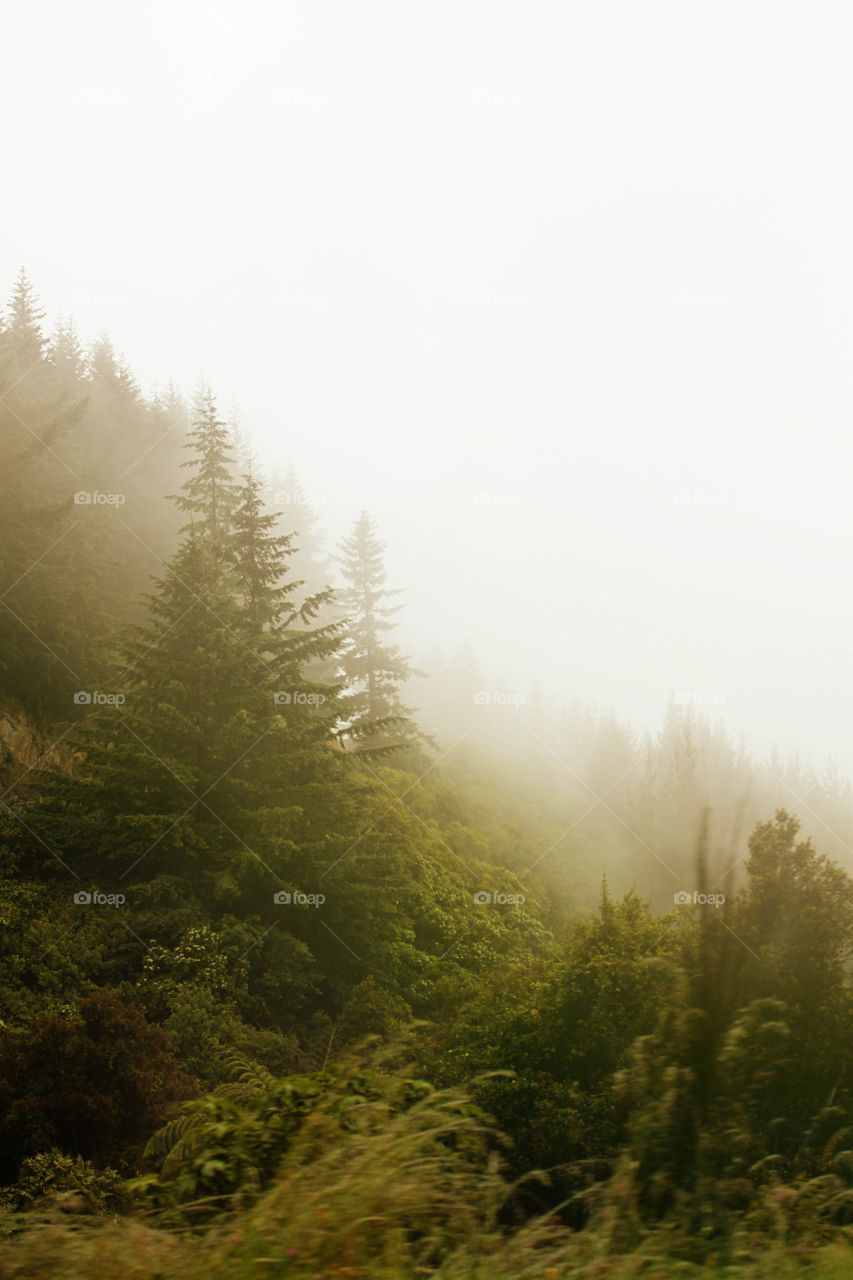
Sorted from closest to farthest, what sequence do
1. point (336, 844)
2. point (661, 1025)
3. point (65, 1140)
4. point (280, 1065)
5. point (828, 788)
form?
point (661, 1025), point (65, 1140), point (280, 1065), point (336, 844), point (828, 788)

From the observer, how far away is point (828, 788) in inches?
3182

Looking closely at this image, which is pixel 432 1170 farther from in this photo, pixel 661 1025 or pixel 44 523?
pixel 44 523

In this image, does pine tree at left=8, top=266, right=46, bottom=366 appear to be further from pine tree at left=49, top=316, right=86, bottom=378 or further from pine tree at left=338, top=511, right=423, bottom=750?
pine tree at left=338, top=511, right=423, bottom=750

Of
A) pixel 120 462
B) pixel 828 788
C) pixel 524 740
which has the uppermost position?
pixel 120 462

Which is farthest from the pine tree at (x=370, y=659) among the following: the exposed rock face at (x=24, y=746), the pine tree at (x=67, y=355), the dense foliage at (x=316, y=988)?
the pine tree at (x=67, y=355)

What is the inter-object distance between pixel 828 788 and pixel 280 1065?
86.0 metres

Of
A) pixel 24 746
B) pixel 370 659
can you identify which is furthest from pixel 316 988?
pixel 370 659

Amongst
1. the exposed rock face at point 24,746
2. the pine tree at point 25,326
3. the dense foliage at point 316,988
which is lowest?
the dense foliage at point 316,988

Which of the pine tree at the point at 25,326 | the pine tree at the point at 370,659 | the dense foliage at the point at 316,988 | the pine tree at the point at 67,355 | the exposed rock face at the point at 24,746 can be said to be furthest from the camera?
the pine tree at the point at 67,355

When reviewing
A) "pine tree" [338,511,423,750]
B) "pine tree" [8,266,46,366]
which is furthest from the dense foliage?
"pine tree" [8,266,46,366]

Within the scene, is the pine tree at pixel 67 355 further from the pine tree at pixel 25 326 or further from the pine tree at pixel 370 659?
the pine tree at pixel 370 659

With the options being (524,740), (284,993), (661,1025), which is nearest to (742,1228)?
(661,1025)

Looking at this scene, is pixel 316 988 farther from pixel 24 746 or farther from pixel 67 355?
pixel 67 355

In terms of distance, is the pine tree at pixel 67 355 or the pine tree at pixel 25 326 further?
the pine tree at pixel 67 355
